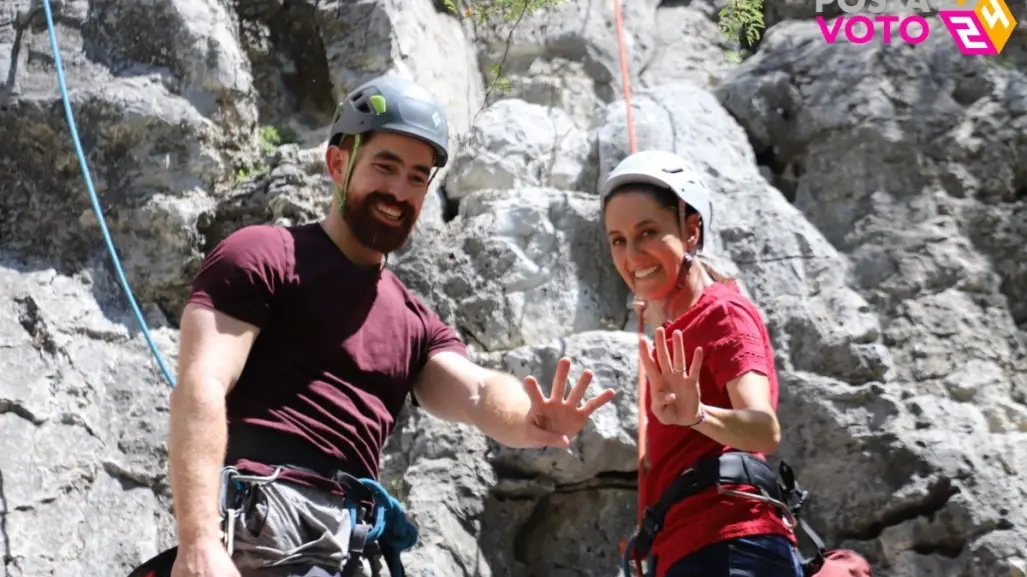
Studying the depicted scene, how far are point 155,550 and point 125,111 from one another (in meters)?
2.39

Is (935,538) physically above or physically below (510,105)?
below

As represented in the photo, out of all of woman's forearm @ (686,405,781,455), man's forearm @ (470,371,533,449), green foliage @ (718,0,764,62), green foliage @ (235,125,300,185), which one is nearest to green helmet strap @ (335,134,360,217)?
man's forearm @ (470,371,533,449)

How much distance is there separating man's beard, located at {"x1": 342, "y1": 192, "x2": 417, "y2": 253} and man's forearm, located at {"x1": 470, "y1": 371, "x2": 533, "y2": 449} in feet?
1.65

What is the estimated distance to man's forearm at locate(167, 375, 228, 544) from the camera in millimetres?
2188

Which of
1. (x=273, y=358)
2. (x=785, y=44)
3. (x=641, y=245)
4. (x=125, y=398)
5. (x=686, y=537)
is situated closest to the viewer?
(x=273, y=358)

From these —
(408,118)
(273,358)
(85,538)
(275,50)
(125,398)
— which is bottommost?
(85,538)

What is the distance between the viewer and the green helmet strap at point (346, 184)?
2898 millimetres

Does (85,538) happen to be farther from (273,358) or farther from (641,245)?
(641,245)

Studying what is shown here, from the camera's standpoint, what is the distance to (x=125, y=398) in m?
4.89

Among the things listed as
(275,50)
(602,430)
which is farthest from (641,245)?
(275,50)

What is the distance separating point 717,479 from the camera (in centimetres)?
275

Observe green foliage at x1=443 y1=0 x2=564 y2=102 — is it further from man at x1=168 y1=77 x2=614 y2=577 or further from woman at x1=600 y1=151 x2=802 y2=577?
man at x1=168 y1=77 x2=614 y2=577

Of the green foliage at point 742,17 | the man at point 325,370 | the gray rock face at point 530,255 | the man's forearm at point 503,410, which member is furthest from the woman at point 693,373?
the green foliage at point 742,17

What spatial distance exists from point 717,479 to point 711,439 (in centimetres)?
12
